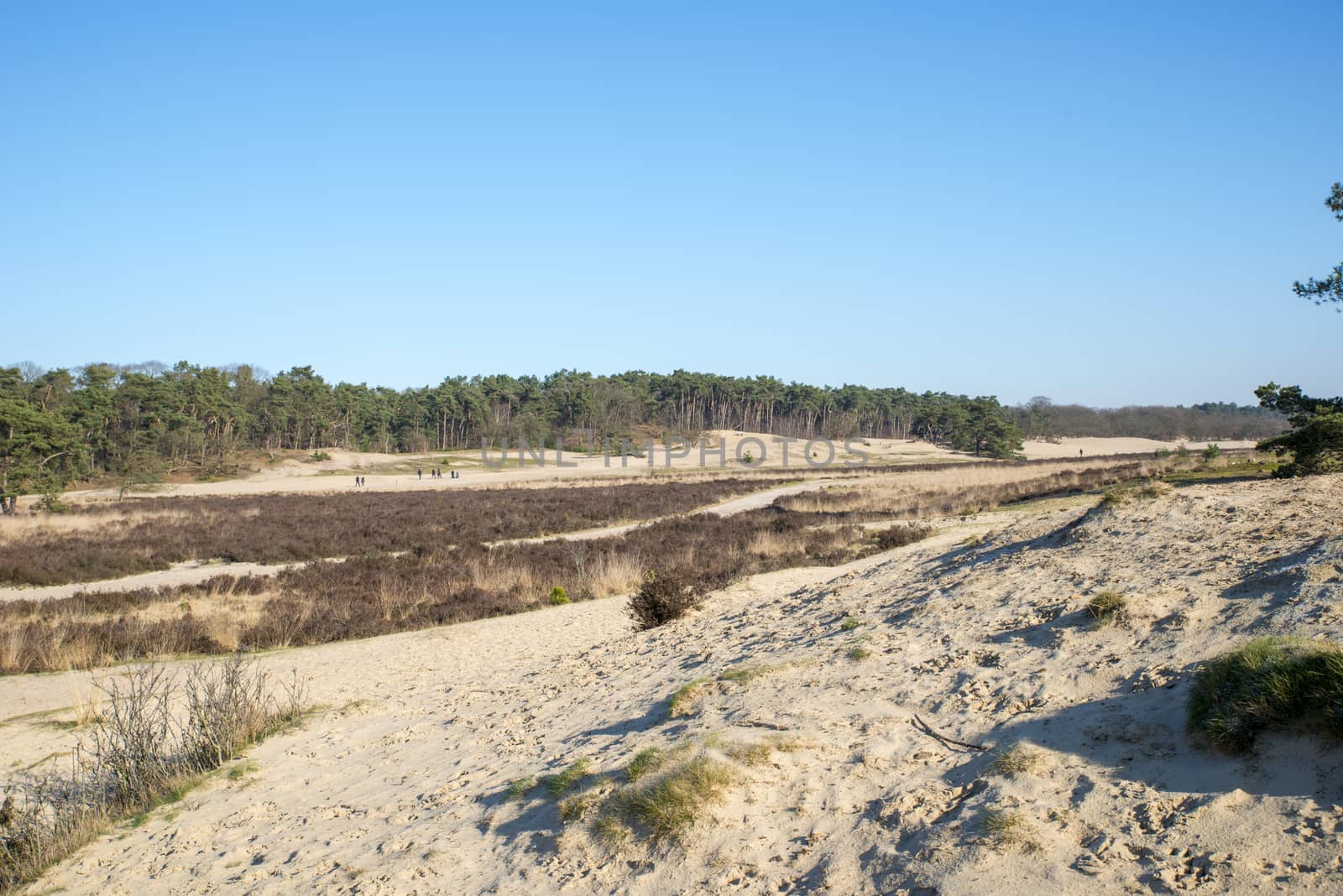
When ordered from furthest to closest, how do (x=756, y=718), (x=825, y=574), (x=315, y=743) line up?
(x=825, y=574) < (x=315, y=743) < (x=756, y=718)

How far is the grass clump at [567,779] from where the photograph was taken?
18.9 feet

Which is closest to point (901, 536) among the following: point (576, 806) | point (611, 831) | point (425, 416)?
point (576, 806)

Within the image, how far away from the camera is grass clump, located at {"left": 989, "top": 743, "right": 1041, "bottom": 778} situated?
4.54 metres

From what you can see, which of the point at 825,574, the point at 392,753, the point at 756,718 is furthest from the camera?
the point at 825,574

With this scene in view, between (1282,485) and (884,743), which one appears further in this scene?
(1282,485)

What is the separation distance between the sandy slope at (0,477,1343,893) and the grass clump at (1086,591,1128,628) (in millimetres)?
108

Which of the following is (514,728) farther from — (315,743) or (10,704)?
(10,704)

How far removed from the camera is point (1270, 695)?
13.6ft

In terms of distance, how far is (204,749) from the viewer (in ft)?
26.3

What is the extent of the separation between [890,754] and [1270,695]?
206 cm

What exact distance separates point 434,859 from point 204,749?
408 centimetres

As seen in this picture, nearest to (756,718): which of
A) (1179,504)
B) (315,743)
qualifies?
(315,743)

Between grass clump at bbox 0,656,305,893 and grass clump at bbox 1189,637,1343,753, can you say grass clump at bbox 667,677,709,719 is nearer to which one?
grass clump at bbox 1189,637,1343,753

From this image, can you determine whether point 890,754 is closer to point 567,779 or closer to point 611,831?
point 611,831
